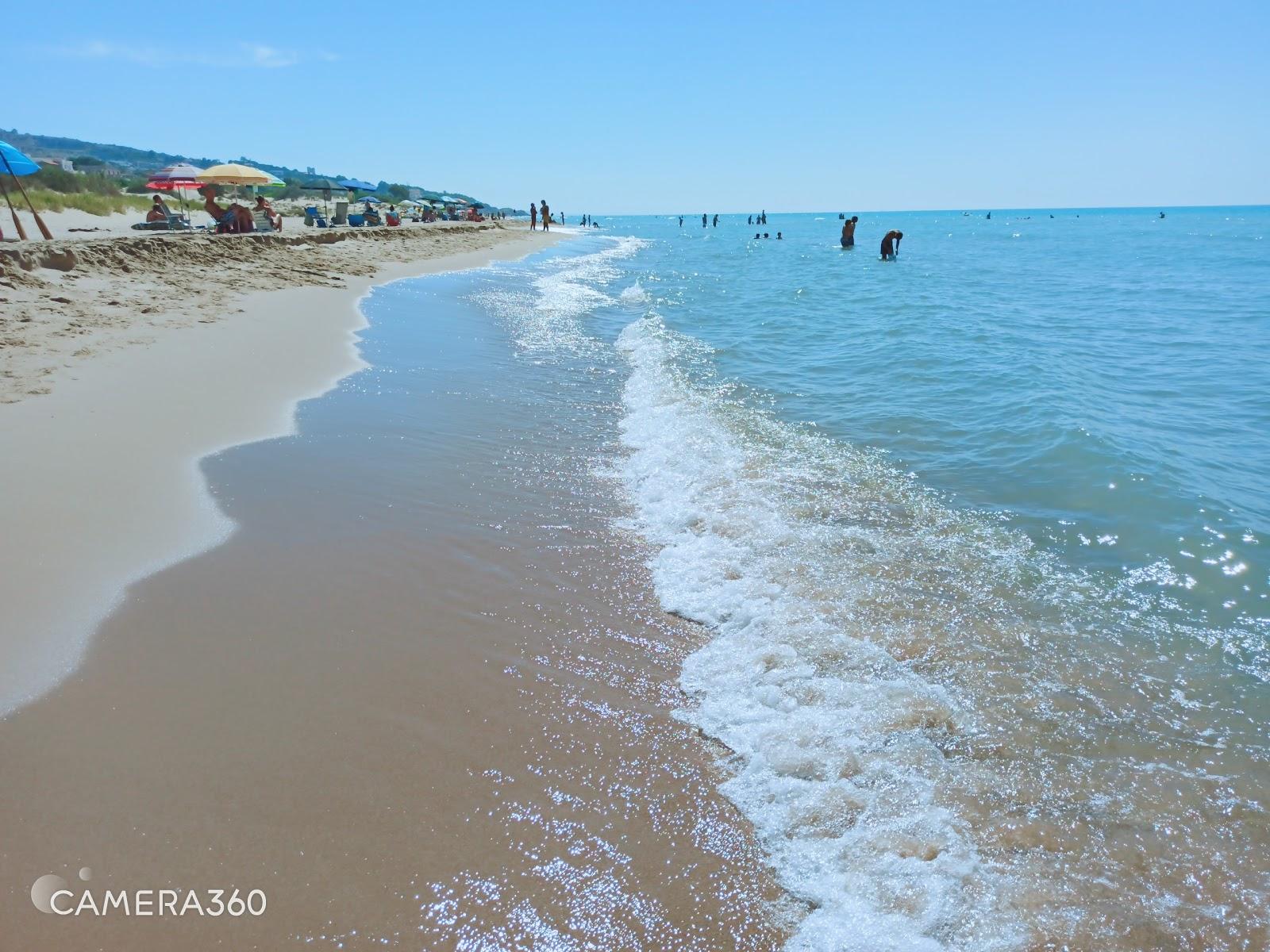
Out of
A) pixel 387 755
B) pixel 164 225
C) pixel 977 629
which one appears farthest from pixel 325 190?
pixel 977 629

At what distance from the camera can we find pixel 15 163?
14.8 m

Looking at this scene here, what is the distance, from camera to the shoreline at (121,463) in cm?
364

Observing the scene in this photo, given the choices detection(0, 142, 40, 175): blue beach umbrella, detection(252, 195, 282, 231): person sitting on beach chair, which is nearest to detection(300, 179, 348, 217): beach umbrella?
detection(252, 195, 282, 231): person sitting on beach chair

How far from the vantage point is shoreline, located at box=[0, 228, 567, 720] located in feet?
11.9

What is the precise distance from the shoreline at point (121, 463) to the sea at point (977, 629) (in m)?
3.01

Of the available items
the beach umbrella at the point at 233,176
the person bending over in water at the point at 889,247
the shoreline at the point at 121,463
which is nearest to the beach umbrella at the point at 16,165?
the beach umbrella at the point at 233,176

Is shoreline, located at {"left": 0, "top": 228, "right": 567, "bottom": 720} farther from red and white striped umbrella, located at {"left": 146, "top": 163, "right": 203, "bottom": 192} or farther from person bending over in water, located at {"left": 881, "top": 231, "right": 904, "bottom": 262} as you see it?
person bending over in water, located at {"left": 881, "top": 231, "right": 904, "bottom": 262}

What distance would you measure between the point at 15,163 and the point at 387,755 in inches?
728

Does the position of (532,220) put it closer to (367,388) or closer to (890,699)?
(367,388)

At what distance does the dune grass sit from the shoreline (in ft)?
59.7

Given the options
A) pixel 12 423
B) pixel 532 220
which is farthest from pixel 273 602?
pixel 532 220

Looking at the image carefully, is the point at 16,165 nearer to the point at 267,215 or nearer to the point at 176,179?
the point at 267,215

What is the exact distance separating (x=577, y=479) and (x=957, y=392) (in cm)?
625

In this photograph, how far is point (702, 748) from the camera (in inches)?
124
